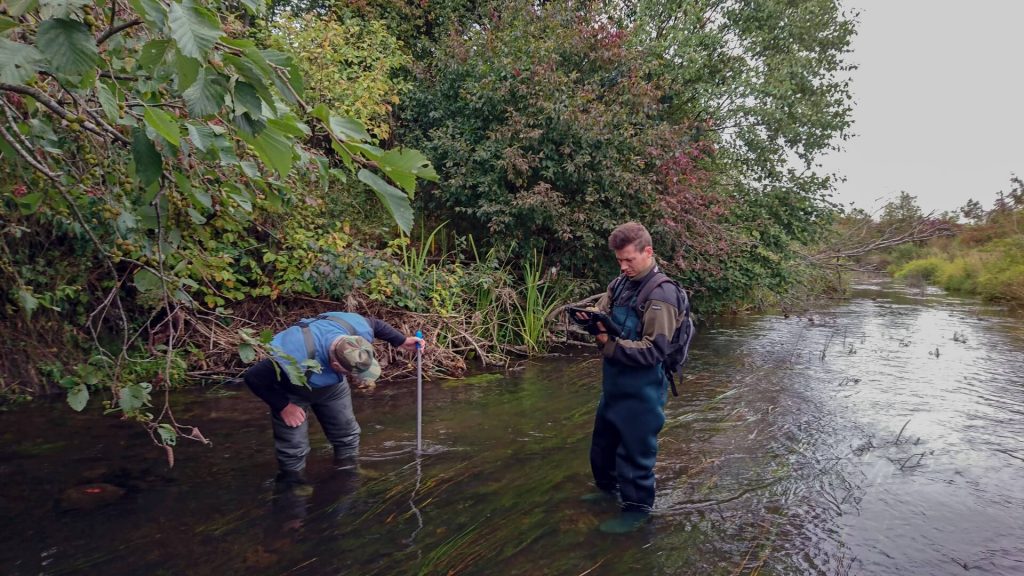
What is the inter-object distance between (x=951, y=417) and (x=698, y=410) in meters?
2.66

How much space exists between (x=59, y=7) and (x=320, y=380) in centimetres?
325

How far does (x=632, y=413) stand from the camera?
380 cm

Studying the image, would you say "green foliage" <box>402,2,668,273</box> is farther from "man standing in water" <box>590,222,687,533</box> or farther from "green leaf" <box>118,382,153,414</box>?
"green leaf" <box>118,382,153,414</box>

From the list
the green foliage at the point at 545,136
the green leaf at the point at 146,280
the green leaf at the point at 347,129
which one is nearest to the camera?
the green leaf at the point at 347,129

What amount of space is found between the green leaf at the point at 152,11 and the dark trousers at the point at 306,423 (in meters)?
2.98

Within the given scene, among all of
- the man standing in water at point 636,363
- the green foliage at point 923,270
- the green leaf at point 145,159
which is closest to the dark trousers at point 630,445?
the man standing in water at point 636,363

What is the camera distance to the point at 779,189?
1280cm

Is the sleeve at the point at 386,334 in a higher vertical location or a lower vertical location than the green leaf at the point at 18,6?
lower

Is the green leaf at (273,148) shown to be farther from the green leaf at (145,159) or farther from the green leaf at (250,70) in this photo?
the green leaf at (145,159)

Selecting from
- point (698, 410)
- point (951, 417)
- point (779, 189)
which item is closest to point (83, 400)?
point (698, 410)

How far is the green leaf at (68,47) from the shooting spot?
4.26 ft

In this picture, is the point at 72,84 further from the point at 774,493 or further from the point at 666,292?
the point at 774,493

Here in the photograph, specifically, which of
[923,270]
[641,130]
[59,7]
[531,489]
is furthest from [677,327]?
[923,270]

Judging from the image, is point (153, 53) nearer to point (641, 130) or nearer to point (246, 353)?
point (246, 353)
